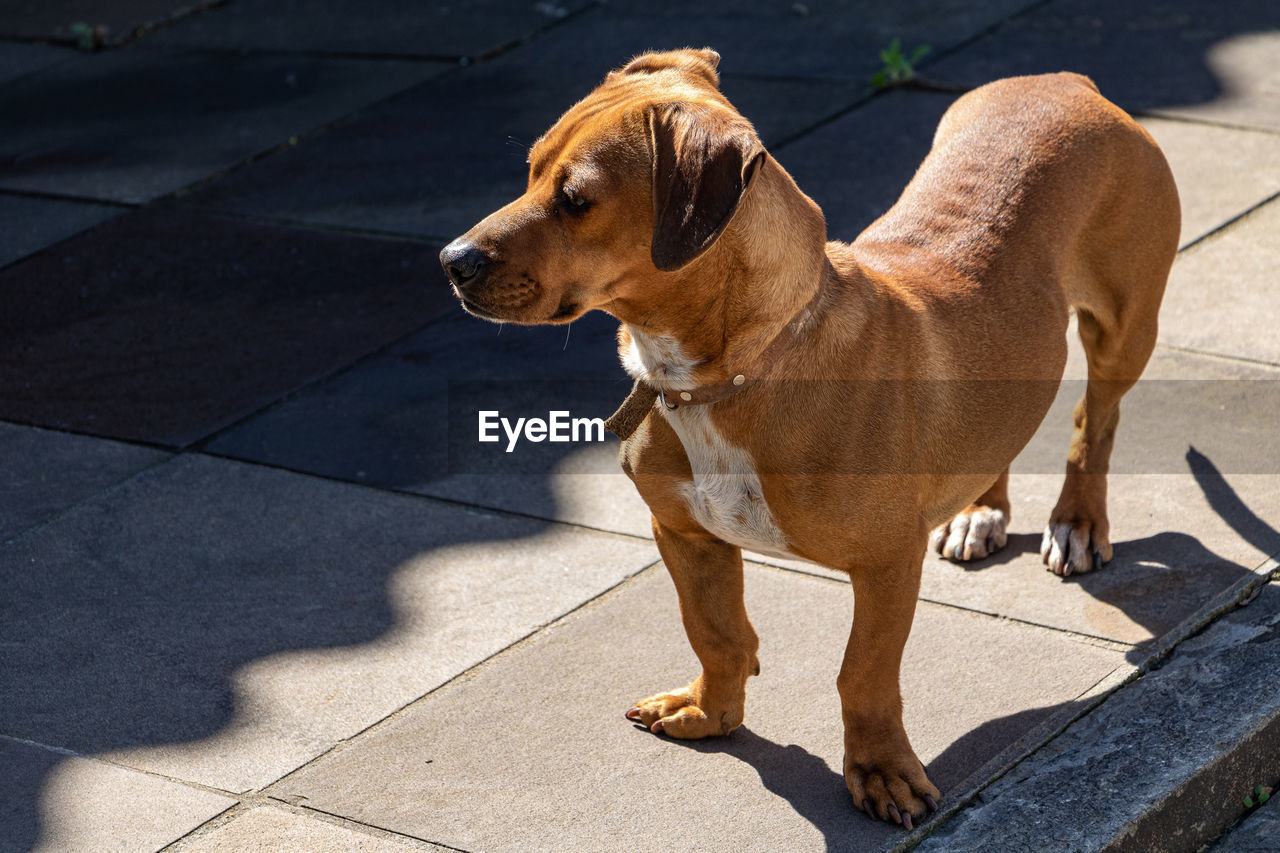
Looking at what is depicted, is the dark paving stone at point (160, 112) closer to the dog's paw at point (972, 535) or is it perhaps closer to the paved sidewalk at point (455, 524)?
the paved sidewalk at point (455, 524)

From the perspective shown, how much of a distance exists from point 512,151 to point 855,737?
4.82 meters

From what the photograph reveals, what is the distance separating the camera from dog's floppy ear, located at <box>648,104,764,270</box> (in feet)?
9.46

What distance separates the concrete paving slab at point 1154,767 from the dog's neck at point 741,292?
1.16 meters

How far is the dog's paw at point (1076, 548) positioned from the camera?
429 cm

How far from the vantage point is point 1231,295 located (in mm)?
5734

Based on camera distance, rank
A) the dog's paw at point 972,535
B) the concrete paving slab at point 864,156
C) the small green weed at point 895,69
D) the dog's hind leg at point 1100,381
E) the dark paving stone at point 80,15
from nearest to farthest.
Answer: the dog's hind leg at point 1100,381
the dog's paw at point 972,535
the concrete paving slab at point 864,156
the small green weed at point 895,69
the dark paving stone at point 80,15

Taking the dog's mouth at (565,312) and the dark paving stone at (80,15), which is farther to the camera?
the dark paving stone at (80,15)

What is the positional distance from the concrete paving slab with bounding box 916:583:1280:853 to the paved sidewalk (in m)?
0.01

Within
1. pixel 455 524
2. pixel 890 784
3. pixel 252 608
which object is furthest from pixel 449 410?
pixel 890 784

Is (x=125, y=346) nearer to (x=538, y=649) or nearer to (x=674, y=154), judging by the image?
(x=538, y=649)

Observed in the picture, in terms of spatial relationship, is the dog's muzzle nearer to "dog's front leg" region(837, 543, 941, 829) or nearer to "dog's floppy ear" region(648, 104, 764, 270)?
"dog's floppy ear" region(648, 104, 764, 270)

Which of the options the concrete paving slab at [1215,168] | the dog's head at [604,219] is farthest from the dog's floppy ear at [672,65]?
the concrete paving slab at [1215,168]

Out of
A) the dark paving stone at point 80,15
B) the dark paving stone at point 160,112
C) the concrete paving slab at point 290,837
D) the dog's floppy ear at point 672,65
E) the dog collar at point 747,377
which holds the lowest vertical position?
the concrete paving slab at point 290,837

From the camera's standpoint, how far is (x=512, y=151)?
7.59 meters
